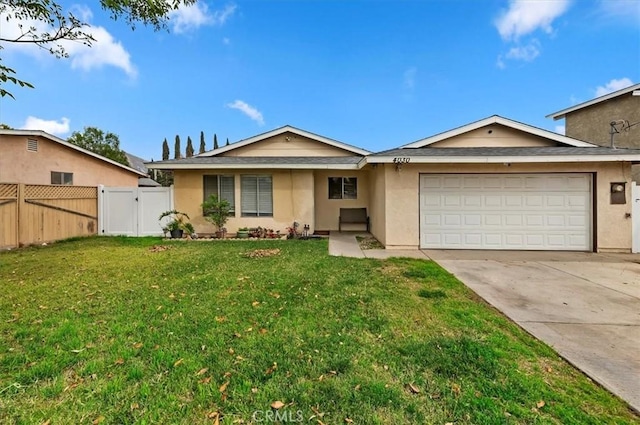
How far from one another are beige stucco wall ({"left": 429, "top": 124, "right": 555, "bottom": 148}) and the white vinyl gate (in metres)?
10.7

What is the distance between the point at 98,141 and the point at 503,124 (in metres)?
36.7

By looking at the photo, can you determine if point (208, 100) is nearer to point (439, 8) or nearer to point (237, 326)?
point (439, 8)

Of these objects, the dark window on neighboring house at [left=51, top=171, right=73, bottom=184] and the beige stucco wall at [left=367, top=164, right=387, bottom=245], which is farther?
the dark window on neighboring house at [left=51, top=171, right=73, bottom=184]

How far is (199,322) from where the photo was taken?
373 cm

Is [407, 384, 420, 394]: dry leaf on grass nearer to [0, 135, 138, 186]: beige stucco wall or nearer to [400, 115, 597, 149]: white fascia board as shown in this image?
[400, 115, 597, 149]: white fascia board

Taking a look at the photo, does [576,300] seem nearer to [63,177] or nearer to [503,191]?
[503,191]

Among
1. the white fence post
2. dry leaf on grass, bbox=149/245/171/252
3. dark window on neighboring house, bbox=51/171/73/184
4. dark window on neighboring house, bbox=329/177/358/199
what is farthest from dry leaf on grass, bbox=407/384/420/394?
dark window on neighboring house, bbox=51/171/73/184

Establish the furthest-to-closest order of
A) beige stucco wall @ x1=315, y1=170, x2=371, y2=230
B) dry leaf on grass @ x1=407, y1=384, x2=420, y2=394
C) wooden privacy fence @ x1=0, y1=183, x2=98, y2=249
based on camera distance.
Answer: beige stucco wall @ x1=315, y1=170, x2=371, y2=230 → wooden privacy fence @ x1=0, y1=183, x2=98, y2=249 → dry leaf on grass @ x1=407, y1=384, x2=420, y2=394

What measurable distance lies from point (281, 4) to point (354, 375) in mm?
13585

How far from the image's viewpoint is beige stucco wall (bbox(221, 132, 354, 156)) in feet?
42.2

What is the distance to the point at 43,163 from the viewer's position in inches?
544

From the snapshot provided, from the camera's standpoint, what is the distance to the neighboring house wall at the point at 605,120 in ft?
44.1

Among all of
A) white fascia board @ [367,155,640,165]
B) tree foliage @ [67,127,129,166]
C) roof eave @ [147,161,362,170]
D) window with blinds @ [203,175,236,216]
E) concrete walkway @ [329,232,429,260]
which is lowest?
concrete walkway @ [329,232,429,260]

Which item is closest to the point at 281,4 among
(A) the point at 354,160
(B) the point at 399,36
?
(B) the point at 399,36
